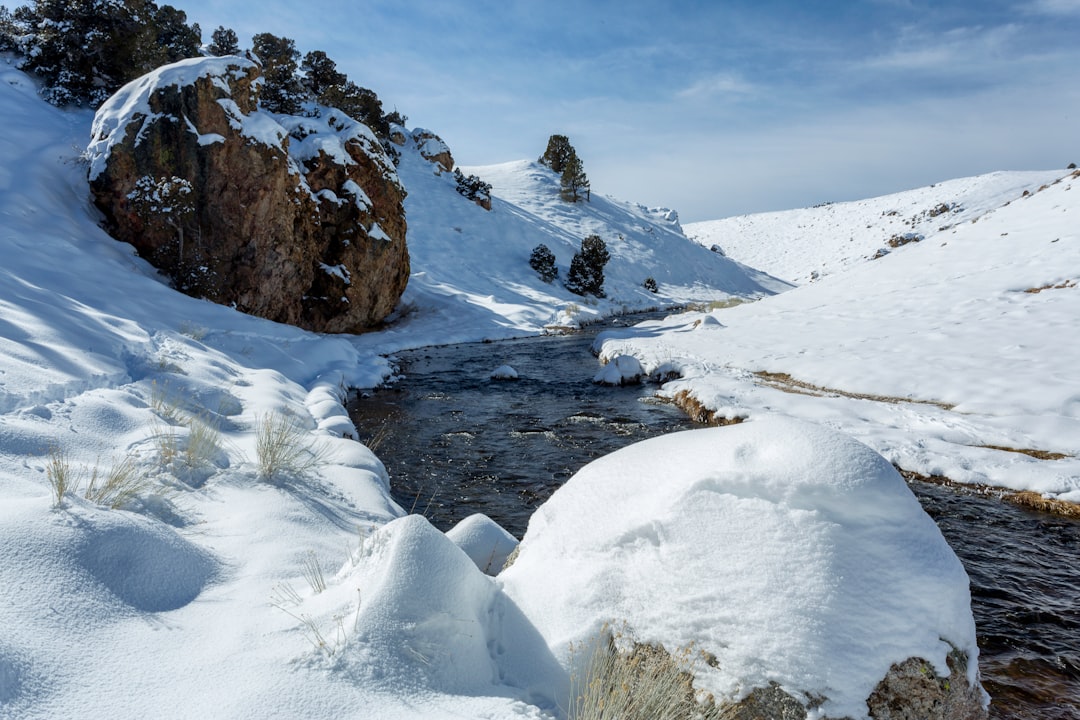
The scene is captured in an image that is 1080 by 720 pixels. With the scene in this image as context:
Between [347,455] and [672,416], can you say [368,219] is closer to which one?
[672,416]

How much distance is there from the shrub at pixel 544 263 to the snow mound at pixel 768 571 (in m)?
31.1

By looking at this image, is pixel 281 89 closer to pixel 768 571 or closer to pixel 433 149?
pixel 433 149

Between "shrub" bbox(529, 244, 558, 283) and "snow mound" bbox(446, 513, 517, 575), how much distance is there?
30071 mm

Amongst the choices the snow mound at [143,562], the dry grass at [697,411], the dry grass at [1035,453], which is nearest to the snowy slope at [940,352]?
the dry grass at [1035,453]

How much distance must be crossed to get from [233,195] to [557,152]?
1769 inches

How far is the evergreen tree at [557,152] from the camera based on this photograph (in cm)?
5419

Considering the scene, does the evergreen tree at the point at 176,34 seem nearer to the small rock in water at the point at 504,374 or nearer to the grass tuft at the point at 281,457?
the small rock in water at the point at 504,374

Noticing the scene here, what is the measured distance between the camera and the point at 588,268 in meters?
34.0

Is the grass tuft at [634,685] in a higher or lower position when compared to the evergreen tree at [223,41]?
lower

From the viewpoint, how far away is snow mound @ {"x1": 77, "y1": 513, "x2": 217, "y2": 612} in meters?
2.42

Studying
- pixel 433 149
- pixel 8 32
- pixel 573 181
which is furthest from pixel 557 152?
pixel 8 32

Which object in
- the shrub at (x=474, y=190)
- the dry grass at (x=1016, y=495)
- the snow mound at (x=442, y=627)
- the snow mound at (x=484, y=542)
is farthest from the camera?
the shrub at (x=474, y=190)

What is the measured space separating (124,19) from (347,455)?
2276cm

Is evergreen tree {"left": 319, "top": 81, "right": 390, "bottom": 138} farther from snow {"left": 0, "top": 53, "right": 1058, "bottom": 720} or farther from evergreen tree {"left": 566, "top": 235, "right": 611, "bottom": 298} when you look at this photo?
snow {"left": 0, "top": 53, "right": 1058, "bottom": 720}
